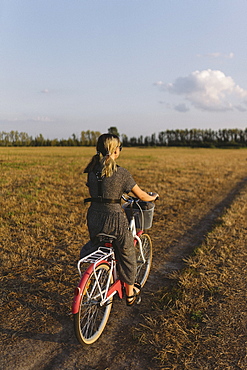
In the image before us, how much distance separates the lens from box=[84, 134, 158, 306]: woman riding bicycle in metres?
3.16

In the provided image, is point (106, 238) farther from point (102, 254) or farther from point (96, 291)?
point (96, 291)

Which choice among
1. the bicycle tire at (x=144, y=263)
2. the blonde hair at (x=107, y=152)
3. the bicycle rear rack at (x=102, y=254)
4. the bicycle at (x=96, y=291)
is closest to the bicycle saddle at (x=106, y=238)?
the bicycle at (x=96, y=291)

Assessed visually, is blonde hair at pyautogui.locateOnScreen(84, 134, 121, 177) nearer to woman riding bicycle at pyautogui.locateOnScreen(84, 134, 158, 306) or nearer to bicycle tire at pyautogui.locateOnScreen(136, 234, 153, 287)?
woman riding bicycle at pyautogui.locateOnScreen(84, 134, 158, 306)

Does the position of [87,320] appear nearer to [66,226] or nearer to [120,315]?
[120,315]

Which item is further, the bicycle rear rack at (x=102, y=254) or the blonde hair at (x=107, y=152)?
the bicycle rear rack at (x=102, y=254)

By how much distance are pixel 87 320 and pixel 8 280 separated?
7.02 feet

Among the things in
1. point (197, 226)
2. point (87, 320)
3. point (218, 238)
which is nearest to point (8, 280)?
point (87, 320)

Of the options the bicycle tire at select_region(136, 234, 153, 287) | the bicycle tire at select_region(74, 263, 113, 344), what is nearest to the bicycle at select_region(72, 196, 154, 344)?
the bicycle tire at select_region(74, 263, 113, 344)

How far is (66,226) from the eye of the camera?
786 centimetres

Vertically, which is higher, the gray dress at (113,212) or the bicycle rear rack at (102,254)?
the gray dress at (113,212)

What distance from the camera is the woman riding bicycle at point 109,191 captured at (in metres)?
3.16

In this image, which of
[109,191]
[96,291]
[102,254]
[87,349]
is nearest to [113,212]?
[109,191]

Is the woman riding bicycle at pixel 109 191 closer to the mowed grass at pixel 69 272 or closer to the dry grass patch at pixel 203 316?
the dry grass patch at pixel 203 316

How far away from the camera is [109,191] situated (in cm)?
320
